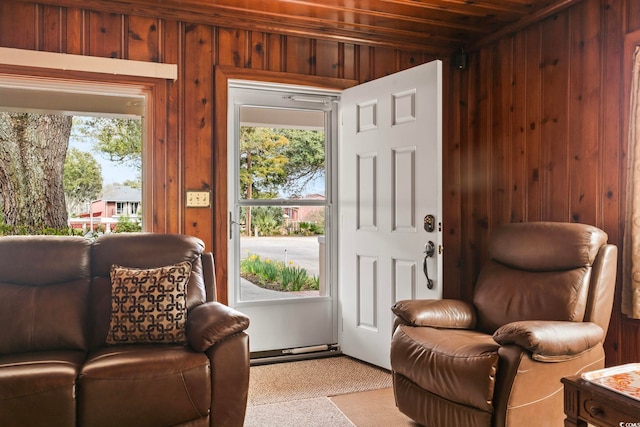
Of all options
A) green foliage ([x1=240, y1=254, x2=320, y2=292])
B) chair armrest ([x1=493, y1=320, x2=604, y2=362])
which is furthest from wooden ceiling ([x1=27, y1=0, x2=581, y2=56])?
chair armrest ([x1=493, y1=320, x2=604, y2=362])

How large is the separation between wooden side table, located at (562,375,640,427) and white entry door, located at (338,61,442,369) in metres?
1.35

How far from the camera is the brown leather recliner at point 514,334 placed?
2.09 m

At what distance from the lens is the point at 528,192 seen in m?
3.39

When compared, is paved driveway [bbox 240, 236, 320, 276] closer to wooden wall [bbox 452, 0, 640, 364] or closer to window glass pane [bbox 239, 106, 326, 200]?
window glass pane [bbox 239, 106, 326, 200]

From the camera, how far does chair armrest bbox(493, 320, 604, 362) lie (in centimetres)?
204

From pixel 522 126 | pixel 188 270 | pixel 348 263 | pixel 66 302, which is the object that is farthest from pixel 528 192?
pixel 66 302

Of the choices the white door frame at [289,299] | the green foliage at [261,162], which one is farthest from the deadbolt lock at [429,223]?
the green foliage at [261,162]

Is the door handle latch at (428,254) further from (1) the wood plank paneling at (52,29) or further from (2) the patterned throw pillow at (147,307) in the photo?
(1) the wood plank paneling at (52,29)

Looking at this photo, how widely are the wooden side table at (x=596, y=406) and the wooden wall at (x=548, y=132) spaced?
4.25ft

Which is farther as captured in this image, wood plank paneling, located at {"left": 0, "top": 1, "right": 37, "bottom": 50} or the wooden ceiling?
the wooden ceiling

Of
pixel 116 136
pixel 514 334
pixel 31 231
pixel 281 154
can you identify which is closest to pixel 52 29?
pixel 116 136

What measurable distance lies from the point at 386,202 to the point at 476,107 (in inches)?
46.1

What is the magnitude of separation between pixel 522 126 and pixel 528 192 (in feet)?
1.51

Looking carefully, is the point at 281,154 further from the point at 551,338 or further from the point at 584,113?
the point at 551,338
